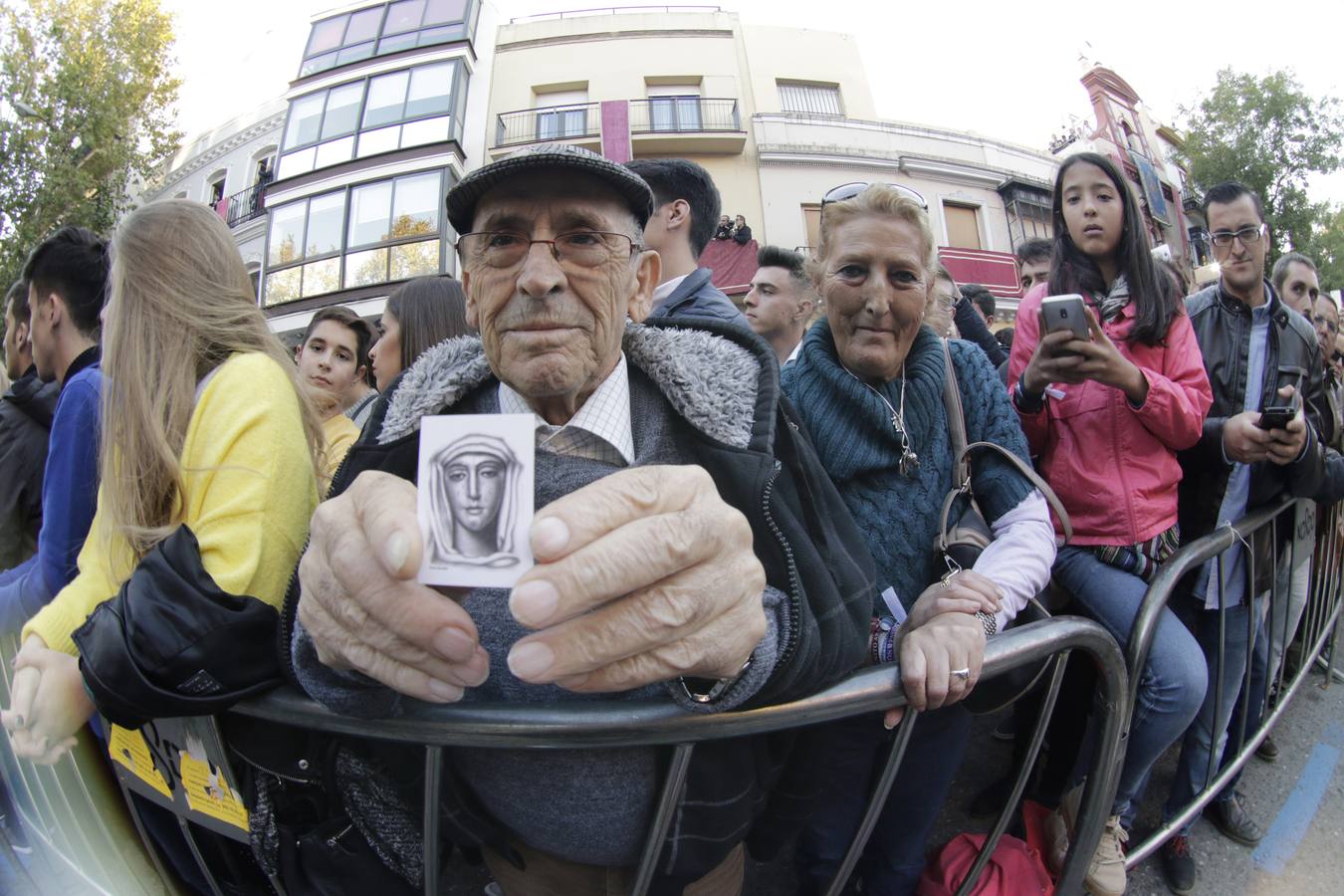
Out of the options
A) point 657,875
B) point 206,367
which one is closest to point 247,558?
point 206,367

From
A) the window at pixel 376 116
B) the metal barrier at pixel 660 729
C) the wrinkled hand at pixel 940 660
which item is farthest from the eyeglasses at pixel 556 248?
the window at pixel 376 116

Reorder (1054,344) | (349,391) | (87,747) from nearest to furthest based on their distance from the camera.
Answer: (87,747) → (1054,344) → (349,391)

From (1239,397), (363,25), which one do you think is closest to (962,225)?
(363,25)

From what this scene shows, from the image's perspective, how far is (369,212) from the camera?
50.4ft

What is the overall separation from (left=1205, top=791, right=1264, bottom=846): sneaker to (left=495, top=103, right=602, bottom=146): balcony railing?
18174 millimetres

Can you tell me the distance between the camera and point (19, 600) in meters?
1.58

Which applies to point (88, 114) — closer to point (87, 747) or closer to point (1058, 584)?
point (87, 747)

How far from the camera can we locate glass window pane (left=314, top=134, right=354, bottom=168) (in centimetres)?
1623

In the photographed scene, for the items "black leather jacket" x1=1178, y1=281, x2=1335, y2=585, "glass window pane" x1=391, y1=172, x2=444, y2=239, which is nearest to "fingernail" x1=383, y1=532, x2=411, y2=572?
"black leather jacket" x1=1178, y1=281, x2=1335, y2=585

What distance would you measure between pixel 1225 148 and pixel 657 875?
2635 centimetres

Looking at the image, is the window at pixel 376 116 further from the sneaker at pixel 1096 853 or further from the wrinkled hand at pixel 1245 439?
the sneaker at pixel 1096 853

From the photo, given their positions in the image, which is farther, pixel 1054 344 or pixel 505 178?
pixel 1054 344

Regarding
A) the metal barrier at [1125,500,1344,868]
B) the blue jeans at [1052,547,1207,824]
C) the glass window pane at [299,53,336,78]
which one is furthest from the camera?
the glass window pane at [299,53,336,78]

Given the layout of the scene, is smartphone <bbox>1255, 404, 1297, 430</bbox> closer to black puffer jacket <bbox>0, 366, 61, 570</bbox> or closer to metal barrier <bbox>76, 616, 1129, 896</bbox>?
metal barrier <bbox>76, 616, 1129, 896</bbox>
